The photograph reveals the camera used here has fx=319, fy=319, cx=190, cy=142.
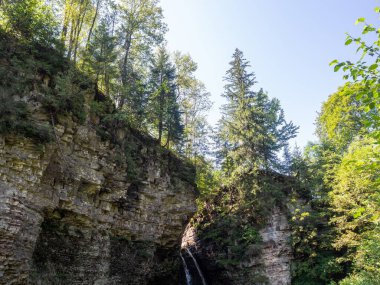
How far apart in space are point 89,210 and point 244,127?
14.4 metres

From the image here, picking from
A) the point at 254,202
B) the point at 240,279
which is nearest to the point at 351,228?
the point at 254,202

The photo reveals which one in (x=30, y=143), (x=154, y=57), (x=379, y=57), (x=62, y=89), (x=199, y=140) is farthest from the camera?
(x=199, y=140)

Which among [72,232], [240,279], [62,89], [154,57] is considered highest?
[154,57]

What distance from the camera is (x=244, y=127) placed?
25.1 meters

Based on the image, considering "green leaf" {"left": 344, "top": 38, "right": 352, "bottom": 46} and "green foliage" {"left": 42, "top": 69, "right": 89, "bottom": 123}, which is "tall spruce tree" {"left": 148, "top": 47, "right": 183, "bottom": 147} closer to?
"green foliage" {"left": 42, "top": 69, "right": 89, "bottom": 123}

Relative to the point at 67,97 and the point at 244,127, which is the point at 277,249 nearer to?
the point at 244,127

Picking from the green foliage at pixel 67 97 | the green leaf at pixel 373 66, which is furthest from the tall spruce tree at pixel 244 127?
the green leaf at pixel 373 66

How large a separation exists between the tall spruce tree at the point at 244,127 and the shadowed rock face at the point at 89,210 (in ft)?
16.1

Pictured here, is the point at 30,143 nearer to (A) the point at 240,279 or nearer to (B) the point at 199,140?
(A) the point at 240,279

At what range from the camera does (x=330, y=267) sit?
60.5 feet

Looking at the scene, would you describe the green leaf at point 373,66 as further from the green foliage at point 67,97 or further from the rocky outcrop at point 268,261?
the rocky outcrop at point 268,261

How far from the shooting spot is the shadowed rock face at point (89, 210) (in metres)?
11.1

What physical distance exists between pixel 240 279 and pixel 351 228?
7.89 metres

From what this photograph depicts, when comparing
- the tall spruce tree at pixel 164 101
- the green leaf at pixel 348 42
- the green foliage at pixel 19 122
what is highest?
the tall spruce tree at pixel 164 101
